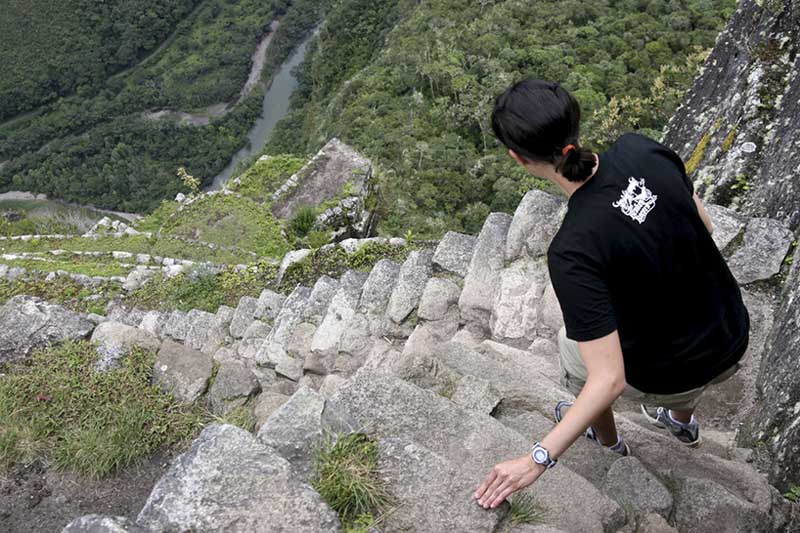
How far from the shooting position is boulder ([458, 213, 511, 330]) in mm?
4973

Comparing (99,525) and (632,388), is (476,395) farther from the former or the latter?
(99,525)

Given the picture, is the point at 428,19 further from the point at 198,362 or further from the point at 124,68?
the point at 124,68

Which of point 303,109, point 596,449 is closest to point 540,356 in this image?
point 596,449

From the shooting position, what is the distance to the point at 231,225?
11703 millimetres

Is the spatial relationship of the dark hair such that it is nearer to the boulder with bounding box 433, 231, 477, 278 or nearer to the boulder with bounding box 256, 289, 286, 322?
the boulder with bounding box 433, 231, 477, 278

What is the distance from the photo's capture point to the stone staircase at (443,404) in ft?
7.26

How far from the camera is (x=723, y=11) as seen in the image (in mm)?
24109

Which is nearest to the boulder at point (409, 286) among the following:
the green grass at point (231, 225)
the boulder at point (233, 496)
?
the boulder at point (233, 496)

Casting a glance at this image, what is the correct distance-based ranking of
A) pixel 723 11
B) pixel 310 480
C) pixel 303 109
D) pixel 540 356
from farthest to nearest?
pixel 303 109 < pixel 723 11 < pixel 540 356 < pixel 310 480

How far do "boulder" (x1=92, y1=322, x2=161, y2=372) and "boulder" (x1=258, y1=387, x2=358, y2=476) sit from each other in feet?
8.21

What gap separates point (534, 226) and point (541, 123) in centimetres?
326

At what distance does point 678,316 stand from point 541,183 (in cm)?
1609

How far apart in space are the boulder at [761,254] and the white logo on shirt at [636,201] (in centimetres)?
246

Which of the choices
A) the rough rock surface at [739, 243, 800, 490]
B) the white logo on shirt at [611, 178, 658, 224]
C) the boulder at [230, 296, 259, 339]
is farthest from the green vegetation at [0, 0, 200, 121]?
the white logo on shirt at [611, 178, 658, 224]
